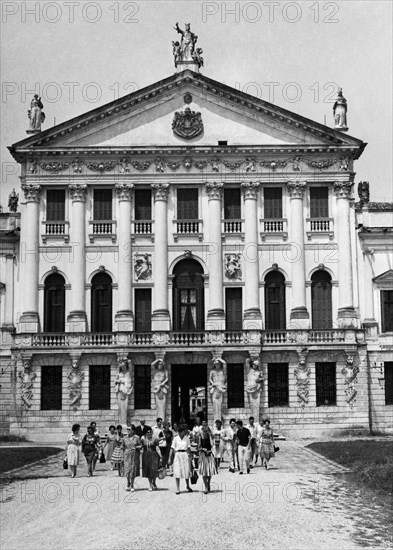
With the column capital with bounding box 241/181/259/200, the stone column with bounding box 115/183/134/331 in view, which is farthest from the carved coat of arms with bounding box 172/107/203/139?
the stone column with bounding box 115/183/134/331

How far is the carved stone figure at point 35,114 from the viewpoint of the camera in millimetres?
51469

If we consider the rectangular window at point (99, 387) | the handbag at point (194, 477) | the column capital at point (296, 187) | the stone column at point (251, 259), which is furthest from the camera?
the column capital at point (296, 187)

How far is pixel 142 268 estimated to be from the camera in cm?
5050

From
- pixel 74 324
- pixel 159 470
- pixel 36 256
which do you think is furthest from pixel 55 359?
pixel 159 470

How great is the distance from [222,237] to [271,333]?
630 cm

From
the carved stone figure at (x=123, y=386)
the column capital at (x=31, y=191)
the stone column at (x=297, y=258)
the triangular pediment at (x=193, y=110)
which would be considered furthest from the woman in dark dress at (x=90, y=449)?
the triangular pediment at (x=193, y=110)

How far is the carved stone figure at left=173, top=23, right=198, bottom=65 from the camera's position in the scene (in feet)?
172

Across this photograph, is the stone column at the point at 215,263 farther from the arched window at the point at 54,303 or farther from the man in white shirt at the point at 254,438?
the man in white shirt at the point at 254,438

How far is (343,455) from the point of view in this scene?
114ft

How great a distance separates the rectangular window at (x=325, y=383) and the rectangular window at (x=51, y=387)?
1443 cm

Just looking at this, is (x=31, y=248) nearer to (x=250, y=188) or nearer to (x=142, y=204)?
(x=142, y=204)

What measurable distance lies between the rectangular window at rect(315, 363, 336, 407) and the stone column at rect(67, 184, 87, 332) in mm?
13508

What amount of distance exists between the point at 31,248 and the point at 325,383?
18.5m

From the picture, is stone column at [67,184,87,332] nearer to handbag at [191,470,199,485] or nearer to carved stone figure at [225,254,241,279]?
carved stone figure at [225,254,241,279]
